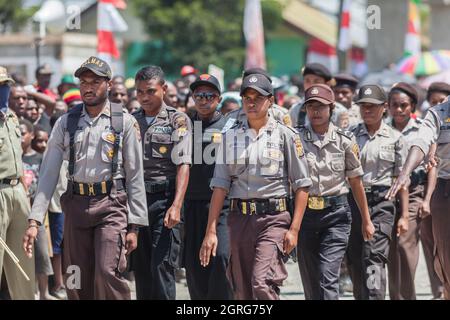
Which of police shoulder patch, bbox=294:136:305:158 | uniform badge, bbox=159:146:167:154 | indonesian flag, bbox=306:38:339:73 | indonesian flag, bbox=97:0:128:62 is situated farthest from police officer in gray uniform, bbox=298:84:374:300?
indonesian flag, bbox=306:38:339:73

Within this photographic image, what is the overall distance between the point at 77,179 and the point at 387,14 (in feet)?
67.9

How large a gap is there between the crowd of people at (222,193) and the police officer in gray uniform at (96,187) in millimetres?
11

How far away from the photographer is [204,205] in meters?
9.86

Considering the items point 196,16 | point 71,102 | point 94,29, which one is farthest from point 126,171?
point 94,29

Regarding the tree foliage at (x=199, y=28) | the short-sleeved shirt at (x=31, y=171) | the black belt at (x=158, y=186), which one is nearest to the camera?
the black belt at (x=158, y=186)

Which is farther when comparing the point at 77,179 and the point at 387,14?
the point at 387,14

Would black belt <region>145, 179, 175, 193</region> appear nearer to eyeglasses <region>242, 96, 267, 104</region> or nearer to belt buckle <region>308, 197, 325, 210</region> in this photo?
belt buckle <region>308, 197, 325, 210</region>

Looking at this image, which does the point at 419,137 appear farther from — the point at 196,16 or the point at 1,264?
the point at 196,16

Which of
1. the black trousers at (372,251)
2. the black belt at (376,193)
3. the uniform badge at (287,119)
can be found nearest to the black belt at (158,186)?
the uniform badge at (287,119)

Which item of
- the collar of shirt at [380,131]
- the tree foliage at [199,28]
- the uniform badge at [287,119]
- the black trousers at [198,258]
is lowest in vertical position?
the black trousers at [198,258]

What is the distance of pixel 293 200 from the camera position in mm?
8820

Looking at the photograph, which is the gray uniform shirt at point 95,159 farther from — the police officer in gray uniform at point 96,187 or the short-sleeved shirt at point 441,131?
the short-sleeved shirt at point 441,131

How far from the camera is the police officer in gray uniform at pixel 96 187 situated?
8.24 m

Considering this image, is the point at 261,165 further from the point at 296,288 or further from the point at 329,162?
the point at 296,288
